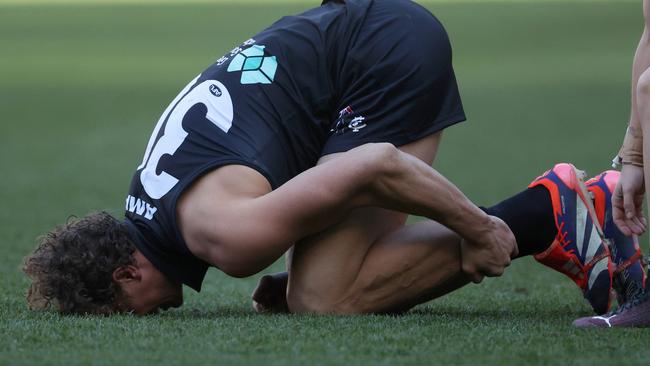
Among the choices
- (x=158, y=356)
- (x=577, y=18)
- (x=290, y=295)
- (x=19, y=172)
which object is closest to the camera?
(x=158, y=356)

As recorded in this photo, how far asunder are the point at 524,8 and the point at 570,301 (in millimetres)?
17619

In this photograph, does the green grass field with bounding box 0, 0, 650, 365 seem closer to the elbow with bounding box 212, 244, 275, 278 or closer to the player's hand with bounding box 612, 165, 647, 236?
the elbow with bounding box 212, 244, 275, 278

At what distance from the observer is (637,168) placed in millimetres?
3518

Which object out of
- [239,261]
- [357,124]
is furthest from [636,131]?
[239,261]

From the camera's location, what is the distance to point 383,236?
151 inches

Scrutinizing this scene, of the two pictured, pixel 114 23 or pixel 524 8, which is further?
pixel 524 8

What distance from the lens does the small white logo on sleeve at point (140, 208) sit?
3652 millimetres

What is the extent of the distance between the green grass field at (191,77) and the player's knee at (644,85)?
659 mm

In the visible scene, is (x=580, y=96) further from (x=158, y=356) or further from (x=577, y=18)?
(x=158, y=356)

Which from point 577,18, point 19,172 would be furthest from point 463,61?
point 19,172

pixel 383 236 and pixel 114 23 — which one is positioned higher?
pixel 383 236

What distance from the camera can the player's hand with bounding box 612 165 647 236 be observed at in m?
3.52

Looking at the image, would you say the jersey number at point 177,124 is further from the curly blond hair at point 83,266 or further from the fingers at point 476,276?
the fingers at point 476,276

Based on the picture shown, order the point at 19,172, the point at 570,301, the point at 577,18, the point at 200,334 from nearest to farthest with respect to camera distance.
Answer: the point at 200,334 → the point at 570,301 → the point at 19,172 → the point at 577,18
